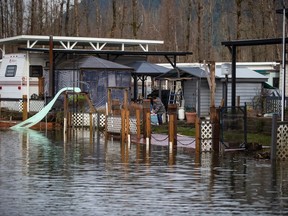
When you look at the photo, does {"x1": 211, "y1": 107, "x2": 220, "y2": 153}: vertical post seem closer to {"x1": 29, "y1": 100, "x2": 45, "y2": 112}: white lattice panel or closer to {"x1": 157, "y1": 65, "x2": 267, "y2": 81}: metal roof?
{"x1": 157, "y1": 65, "x2": 267, "y2": 81}: metal roof

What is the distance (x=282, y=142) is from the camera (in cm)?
2584

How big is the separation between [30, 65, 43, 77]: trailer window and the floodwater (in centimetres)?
2056

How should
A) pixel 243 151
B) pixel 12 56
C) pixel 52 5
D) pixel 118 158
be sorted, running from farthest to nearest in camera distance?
pixel 52 5 < pixel 12 56 < pixel 243 151 < pixel 118 158

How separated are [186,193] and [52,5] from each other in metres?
72.5

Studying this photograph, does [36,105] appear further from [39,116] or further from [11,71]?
[39,116]

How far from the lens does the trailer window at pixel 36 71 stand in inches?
2007

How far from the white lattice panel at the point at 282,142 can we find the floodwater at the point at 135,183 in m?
0.69

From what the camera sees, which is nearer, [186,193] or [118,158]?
[186,193]

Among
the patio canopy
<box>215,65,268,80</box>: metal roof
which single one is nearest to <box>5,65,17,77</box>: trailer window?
the patio canopy

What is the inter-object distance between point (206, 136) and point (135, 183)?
28.5ft

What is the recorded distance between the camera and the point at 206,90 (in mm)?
47594

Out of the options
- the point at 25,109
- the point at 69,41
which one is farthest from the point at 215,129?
the point at 69,41

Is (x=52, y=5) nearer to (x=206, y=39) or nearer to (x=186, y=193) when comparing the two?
(x=206, y=39)

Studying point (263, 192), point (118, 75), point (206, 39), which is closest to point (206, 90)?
point (118, 75)
